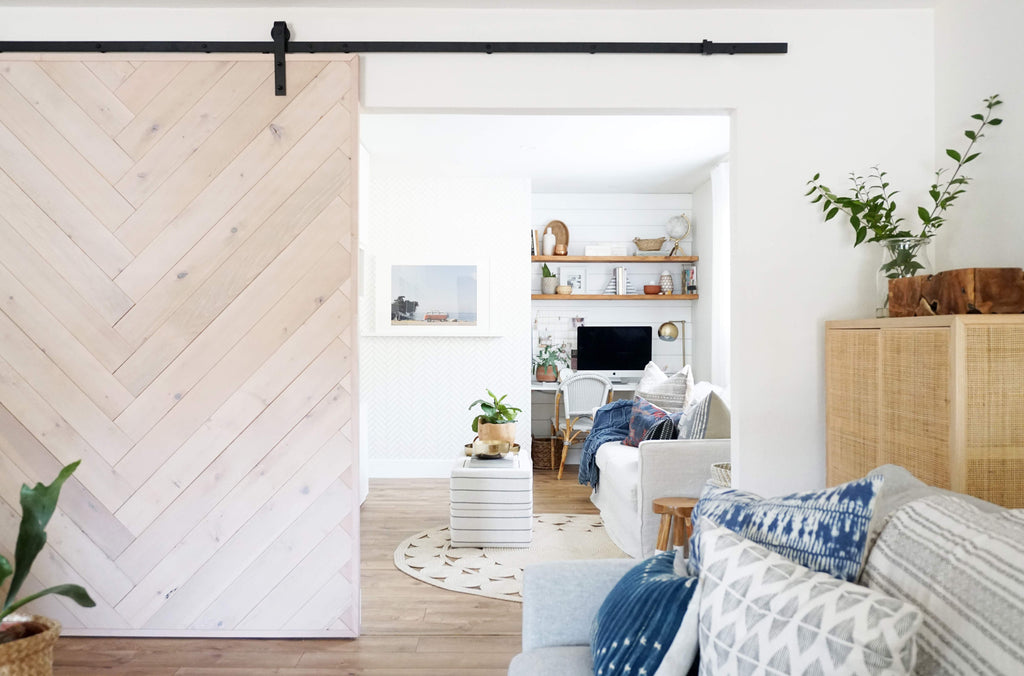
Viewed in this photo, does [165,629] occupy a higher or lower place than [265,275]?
lower

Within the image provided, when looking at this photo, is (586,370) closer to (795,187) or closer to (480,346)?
(480,346)

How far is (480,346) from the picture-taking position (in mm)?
6379

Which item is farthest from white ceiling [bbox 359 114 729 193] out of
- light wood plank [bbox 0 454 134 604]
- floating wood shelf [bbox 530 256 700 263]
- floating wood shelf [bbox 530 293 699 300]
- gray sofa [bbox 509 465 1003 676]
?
gray sofa [bbox 509 465 1003 676]

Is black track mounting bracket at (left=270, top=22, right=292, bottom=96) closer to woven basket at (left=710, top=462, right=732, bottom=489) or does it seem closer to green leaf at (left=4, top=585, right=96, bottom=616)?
green leaf at (left=4, top=585, right=96, bottom=616)

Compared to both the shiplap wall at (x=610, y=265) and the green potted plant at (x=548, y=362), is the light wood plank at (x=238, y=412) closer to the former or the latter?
the green potted plant at (x=548, y=362)

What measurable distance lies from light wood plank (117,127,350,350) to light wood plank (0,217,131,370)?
79 millimetres

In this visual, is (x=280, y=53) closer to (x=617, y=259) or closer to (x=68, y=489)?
(x=68, y=489)

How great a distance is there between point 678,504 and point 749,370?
29.6 inches

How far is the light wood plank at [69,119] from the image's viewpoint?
9.54 ft

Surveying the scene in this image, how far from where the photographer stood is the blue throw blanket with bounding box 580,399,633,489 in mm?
4941

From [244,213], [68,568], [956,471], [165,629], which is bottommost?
[165,629]

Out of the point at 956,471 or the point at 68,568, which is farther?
the point at 68,568

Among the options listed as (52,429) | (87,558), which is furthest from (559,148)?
(87,558)

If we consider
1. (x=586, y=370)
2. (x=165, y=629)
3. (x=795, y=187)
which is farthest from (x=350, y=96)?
(x=586, y=370)
